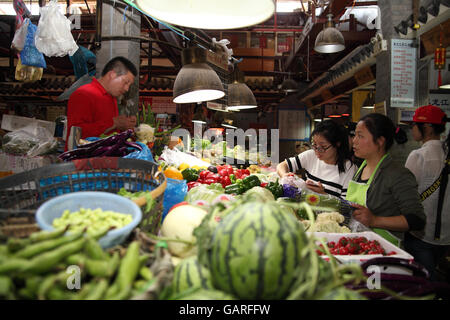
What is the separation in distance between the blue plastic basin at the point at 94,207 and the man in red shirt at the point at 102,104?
1983mm

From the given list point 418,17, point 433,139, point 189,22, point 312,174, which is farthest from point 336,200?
point 418,17

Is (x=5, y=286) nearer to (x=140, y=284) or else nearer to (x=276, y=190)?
(x=140, y=284)

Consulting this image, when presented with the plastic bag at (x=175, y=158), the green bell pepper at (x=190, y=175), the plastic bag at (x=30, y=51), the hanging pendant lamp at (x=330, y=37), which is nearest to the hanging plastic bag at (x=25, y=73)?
the plastic bag at (x=30, y=51)

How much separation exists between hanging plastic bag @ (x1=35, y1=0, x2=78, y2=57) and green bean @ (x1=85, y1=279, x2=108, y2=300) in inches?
132

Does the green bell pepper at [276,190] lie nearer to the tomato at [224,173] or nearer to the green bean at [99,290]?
the tomato at [224,173]

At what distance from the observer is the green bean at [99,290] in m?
0.75

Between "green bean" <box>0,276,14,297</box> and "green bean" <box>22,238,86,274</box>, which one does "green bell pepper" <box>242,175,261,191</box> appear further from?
"green bean" <box>0,276,14,297</box>

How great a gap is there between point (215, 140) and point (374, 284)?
8939 millimetres

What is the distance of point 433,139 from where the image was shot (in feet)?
13.6

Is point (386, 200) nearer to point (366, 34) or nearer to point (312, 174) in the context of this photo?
point (312, 174)

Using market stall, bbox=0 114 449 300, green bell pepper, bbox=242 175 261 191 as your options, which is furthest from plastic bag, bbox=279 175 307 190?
market stall, bbox=0 114 449 300

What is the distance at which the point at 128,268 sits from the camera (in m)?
0.83

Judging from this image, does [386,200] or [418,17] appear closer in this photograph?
[386,200]

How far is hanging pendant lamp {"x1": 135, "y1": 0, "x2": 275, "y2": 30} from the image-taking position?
1.73 meters
